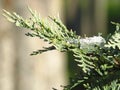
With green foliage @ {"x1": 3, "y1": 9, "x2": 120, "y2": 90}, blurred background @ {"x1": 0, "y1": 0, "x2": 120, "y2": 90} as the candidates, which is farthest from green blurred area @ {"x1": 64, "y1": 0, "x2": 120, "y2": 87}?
green foliage @ {"x1": 3, "y1": 9, "x2": 120, "y2": 90}

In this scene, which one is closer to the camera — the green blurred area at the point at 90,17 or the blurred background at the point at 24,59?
the blurred background at the point at 24,59

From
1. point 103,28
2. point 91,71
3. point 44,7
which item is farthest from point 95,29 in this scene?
point 91,71

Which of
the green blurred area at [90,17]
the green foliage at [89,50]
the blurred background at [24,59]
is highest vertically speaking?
the green blurred area at [90,17]

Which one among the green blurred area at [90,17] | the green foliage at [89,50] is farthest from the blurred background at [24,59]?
the green blurred area at [90,17]

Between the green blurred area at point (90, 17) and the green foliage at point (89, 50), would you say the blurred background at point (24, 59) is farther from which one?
the green blurred area at point (90, 17)

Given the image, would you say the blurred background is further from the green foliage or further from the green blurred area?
the green blurred area

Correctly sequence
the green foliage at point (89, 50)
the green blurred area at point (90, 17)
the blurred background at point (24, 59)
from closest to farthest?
the green foliage at point (89, 50)
the blurred background at point (24, 59)
the green blurred area at point (90, 17)

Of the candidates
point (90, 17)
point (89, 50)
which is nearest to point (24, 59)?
point (89, 50)

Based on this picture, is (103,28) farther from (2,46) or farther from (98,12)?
(2,46)
